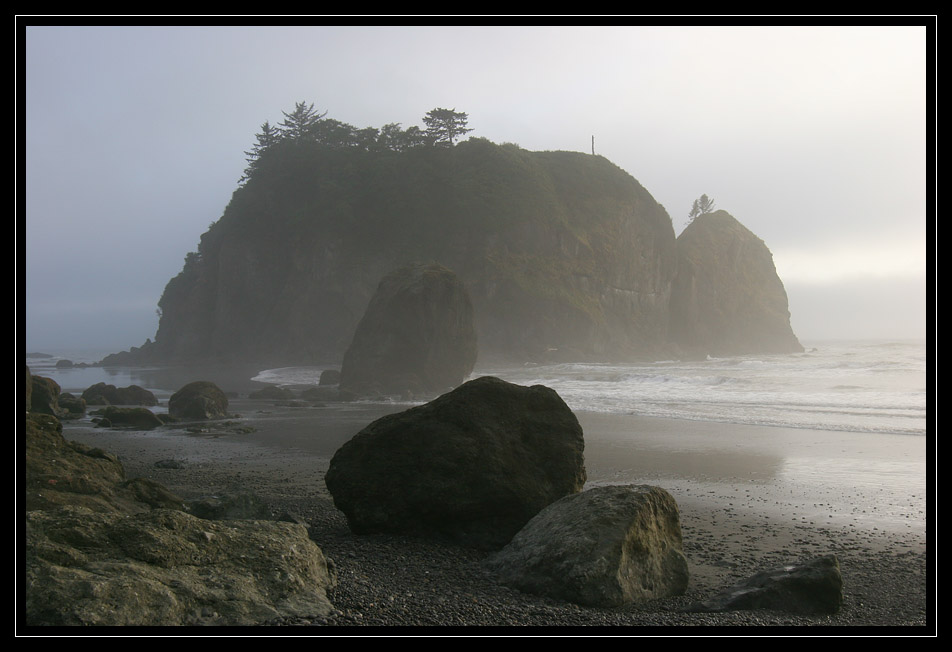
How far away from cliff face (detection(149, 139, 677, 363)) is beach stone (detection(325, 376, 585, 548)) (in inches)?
1736

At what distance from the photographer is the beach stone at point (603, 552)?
4.65 m

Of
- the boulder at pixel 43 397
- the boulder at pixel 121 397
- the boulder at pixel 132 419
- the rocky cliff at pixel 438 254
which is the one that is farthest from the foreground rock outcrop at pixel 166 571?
the rocky cliff at pixel 438 254

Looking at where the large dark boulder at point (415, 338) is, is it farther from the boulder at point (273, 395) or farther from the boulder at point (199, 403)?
the boulder at point (199, 403)

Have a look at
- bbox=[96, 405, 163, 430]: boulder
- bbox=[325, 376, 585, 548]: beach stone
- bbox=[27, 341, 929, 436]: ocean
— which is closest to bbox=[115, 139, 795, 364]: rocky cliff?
bbox=[27, 341, 929, 436]: ocean

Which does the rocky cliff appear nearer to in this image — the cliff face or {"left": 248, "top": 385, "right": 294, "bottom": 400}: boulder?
the cliff face

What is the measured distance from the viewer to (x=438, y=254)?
5672 cm

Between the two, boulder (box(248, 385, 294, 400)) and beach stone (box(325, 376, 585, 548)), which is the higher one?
beach stone (box(325, 376, 585, 548))

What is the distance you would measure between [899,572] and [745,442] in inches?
293

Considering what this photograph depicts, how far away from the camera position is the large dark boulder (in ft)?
94.0

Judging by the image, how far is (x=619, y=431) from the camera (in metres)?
14.7

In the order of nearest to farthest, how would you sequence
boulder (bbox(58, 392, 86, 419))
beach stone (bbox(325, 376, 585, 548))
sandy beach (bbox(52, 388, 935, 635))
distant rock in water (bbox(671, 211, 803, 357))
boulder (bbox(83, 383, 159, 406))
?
sandy beach (bbox(52, 388, 935, 635)) → beach stone (bbox(325, 376, 585, 548)) → boulder (bbox(58, 392, 86, 419)) → boulder (bbox(83, 383, 159, 406)) → distant rock in water (bbox(671, 211, 803, 357))

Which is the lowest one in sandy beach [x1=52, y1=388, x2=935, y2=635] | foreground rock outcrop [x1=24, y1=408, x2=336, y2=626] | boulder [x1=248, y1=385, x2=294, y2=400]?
boulder [x1=248, y1=385, x2=294, y2=400]

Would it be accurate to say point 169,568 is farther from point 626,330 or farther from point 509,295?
point 626,330
